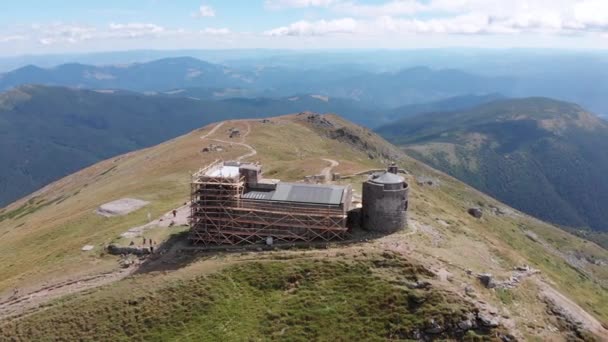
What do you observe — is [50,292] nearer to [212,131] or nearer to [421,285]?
[421,285]

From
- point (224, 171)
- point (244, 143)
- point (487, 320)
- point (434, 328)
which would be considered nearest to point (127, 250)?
point (224, 171)

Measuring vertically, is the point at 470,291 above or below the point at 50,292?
above

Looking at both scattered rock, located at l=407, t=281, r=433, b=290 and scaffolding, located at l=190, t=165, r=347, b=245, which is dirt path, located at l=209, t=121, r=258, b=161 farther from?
scattered rock, located at l=407, t=281, r=433, b=290

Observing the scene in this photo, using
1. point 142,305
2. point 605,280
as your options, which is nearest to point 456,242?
point 142,305

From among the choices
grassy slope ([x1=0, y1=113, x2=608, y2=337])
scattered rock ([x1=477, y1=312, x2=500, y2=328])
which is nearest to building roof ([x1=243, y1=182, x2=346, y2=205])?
grassy slope ([x1=0, y1=113, x2=608, y2=337])

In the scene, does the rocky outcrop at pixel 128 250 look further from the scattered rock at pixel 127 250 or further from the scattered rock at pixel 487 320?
the scattered rock at pixel 487 320

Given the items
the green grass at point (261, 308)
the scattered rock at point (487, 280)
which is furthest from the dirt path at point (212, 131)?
the scattered rock at point (487, 280)

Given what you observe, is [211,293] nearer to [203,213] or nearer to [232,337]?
[232,337]
